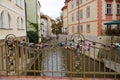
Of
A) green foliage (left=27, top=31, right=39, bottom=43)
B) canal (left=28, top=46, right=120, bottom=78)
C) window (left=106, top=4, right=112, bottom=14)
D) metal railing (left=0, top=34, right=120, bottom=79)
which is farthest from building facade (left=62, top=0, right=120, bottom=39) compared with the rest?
metal railing (left=0, top=34, right=120, bottom=79)

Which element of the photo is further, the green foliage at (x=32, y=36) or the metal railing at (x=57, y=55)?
the green foliage at (x=32, y=36)

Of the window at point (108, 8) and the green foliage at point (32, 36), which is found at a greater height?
the window at point (108, 8)

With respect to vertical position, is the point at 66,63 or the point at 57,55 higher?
the point at 57,55

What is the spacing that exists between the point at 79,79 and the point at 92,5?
75.9 ft

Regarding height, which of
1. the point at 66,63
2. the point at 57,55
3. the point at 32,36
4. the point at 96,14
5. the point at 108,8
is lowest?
the point at 66,63

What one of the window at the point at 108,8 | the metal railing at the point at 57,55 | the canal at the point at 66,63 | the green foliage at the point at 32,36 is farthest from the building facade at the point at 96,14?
the metal railing at the point at 57,55

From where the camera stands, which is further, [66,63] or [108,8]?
[108,8]

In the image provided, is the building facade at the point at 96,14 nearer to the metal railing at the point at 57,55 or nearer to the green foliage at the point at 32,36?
the green foliage at the point at 32,36

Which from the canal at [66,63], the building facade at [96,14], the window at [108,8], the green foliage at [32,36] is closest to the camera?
the canal at [66,63]

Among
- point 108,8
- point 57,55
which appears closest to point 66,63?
point 57,55

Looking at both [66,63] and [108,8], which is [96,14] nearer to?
[108,8]

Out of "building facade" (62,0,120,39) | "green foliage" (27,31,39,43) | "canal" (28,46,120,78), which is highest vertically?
"building facade" (62,0,120,39)

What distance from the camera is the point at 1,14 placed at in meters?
14.8

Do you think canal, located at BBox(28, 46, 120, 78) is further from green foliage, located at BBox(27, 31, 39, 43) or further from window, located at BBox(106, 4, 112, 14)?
green foliage, located at BBox(27, 31, 39, 43)
